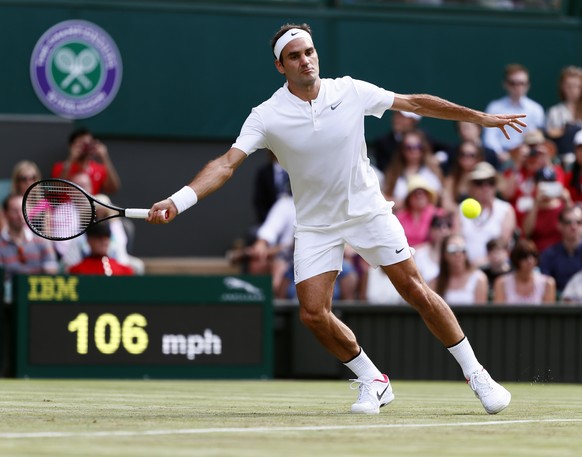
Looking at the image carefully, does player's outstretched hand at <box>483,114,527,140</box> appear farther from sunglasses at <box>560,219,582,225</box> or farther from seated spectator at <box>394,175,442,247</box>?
seated spectator at <box>394,175,442,247</box>

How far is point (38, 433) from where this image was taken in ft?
19.6

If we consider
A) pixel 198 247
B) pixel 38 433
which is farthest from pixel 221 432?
pixel 198 247

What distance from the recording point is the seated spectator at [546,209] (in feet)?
45.3

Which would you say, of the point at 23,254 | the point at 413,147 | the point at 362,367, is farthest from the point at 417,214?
the point at 362,367

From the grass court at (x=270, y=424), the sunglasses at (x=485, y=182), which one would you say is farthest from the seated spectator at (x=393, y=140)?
the grass court at (x=270, y=424)

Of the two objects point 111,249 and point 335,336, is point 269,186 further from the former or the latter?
point 335,336

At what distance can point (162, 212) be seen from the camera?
6.99 m

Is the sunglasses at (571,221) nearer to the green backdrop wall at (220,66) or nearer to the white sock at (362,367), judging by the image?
the green backdrop wall at (220,66)

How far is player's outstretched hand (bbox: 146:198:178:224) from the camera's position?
6.96 m

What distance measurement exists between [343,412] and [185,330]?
5265mm

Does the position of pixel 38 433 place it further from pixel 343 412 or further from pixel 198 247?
pixel 198 247

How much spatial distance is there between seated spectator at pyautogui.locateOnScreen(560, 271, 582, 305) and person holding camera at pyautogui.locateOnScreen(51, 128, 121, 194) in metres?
4.72

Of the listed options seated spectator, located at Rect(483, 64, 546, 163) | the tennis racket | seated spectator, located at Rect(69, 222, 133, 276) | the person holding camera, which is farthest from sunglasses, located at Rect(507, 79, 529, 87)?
the tennis racket

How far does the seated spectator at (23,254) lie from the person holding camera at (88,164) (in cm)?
124
